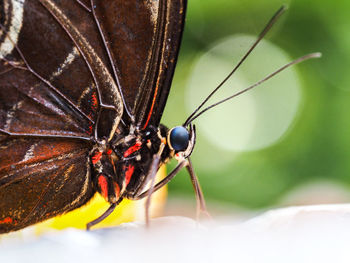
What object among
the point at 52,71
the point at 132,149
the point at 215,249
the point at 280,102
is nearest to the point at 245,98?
the point at 280,102

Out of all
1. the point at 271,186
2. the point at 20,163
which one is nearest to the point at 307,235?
the point at 20,163

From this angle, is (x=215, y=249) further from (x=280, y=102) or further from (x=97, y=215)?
(x=280, y=102)

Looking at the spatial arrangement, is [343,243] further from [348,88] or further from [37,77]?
[348,88]

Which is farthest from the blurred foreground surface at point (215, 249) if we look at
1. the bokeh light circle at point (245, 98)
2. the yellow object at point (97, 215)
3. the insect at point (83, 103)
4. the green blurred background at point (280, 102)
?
the bokeh light circle at point (245, 98)

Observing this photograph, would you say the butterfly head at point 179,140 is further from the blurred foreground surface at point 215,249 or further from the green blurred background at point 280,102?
the green blurred background at point 280,102

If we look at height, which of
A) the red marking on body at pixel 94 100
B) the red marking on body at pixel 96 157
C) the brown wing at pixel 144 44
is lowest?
the red marking on body at pixel 96 157

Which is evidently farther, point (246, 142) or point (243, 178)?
point (246, 142)

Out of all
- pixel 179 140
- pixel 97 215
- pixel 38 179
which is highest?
pixel 179 140
